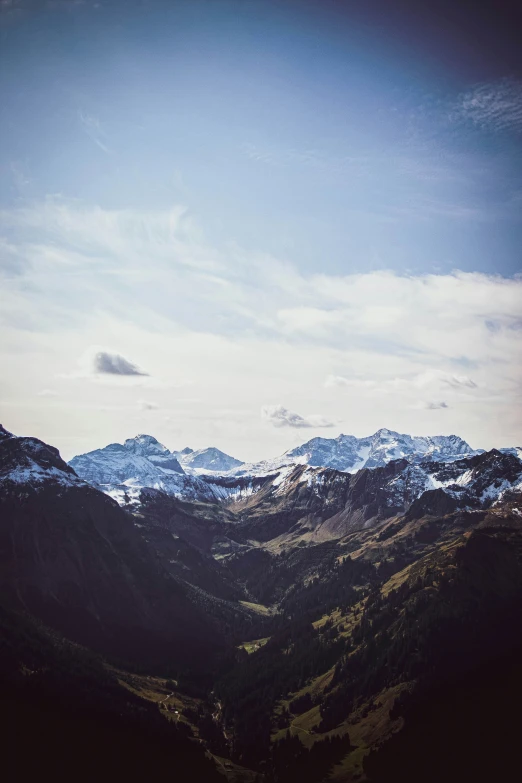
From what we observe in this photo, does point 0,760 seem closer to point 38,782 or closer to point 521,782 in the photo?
point 38,782

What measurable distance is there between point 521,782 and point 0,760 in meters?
187

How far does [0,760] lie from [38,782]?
15744 mm

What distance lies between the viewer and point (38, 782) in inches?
7859

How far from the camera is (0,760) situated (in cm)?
19938

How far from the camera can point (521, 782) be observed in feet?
655

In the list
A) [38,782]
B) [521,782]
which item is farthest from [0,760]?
[521,782]

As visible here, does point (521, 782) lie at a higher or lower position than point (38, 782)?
higher

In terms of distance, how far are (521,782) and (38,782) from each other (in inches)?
6827
